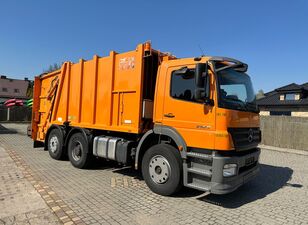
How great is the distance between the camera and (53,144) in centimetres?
1053

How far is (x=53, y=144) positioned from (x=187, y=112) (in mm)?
5913

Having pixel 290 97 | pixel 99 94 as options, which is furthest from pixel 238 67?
pixel 290 97

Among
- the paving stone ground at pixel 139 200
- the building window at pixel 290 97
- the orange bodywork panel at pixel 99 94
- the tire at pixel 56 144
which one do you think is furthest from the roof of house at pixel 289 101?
the tire at pixel 56 144

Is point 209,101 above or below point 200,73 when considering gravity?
below

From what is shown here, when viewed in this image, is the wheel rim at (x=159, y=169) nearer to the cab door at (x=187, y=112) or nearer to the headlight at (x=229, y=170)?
the cab door at (x=187, y=112)

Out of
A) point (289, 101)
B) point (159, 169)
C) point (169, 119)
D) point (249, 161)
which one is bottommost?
point (159, 169)

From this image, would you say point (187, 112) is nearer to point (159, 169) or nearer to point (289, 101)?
point (159, 169)

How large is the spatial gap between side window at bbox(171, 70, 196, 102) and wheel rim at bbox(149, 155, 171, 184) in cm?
137

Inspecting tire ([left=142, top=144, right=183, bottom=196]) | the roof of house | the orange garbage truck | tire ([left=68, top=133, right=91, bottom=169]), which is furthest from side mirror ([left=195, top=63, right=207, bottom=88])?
the roof of house

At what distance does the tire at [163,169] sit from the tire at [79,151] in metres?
2.52

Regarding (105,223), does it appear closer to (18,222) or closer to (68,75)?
(18,222)

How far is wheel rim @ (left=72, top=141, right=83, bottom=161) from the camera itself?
9.17 m

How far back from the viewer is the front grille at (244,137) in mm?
6012

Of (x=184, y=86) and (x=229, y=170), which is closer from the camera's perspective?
(x=229, y=170)
